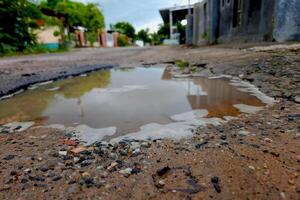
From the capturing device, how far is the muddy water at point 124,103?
160 cm

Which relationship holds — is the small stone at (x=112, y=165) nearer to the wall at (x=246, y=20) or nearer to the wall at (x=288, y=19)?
the wall at (x=288, y=19)

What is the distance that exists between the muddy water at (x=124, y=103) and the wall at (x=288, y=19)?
3.01m

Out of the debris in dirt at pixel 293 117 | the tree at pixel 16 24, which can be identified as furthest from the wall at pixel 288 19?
the tree at pixel 16 24

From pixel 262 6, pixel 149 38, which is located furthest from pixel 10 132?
pixel 149 38

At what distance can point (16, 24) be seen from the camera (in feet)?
38.1

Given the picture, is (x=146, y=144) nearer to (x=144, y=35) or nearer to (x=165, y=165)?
(x=165, y=165)

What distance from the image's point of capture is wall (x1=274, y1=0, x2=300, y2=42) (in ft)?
15.1

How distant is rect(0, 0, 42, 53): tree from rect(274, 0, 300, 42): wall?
11.1 meters

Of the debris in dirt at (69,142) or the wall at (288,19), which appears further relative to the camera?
the wall at (288,19)

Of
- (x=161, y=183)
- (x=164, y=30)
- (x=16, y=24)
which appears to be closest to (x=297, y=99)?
(x=161, y=183)

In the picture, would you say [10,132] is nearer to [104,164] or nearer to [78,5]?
[104,164]

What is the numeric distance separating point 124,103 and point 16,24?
40.3ft

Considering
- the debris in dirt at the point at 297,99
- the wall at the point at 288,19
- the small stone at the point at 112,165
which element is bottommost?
the small stone at the point at 112,165

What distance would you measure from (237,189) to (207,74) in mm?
2585
